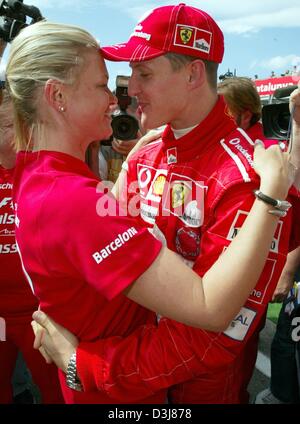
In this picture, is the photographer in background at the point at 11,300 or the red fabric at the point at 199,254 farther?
the photographer in background at the point at 11,300

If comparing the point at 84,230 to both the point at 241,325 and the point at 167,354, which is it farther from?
the point at 241,325

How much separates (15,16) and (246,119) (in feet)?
6.13

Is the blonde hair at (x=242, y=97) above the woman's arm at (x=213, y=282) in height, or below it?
above

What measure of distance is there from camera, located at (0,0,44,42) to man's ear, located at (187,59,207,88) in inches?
81.5

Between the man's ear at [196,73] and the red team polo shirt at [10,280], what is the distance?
1426mm

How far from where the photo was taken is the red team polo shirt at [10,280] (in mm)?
2520

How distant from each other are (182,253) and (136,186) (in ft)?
1.40

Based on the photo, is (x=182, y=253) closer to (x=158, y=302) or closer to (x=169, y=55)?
(x=158, y=302)

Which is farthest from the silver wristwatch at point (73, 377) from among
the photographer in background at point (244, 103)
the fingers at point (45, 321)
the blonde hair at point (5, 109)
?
the photographer in background at point (244, 103)

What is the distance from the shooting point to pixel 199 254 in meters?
1.49

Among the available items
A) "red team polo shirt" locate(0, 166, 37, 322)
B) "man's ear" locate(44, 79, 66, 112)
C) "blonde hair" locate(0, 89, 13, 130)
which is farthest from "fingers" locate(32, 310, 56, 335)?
"blonde hair" locate(0, 89, 13, 130)

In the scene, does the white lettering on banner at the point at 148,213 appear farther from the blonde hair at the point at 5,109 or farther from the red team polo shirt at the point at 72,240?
the blonde hair at the point at 5,109

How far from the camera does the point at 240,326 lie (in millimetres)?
1380
